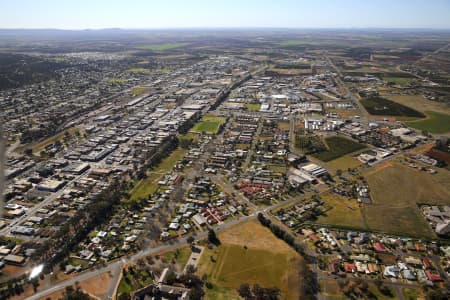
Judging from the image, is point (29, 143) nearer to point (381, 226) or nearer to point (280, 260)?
point (280, 260)

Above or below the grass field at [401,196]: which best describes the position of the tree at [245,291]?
below

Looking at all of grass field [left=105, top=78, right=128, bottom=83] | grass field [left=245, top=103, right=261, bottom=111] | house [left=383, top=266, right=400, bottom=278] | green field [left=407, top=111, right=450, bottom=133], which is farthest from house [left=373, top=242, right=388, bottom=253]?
grass field [left=105, top=78, right=128, bottom=83]

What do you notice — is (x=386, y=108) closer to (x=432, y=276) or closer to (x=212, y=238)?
(x=432, y=276)

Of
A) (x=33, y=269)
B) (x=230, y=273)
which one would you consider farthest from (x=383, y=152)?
(x=33, y=269)

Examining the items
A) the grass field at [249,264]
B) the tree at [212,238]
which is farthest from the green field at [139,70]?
the tree at [212,238]

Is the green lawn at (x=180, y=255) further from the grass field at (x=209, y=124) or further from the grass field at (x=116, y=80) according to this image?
the grass field at (x=116, y=80)

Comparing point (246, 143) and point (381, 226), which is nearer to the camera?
point (381, 226)

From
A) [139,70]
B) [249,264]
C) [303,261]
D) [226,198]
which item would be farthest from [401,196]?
[139,70]
